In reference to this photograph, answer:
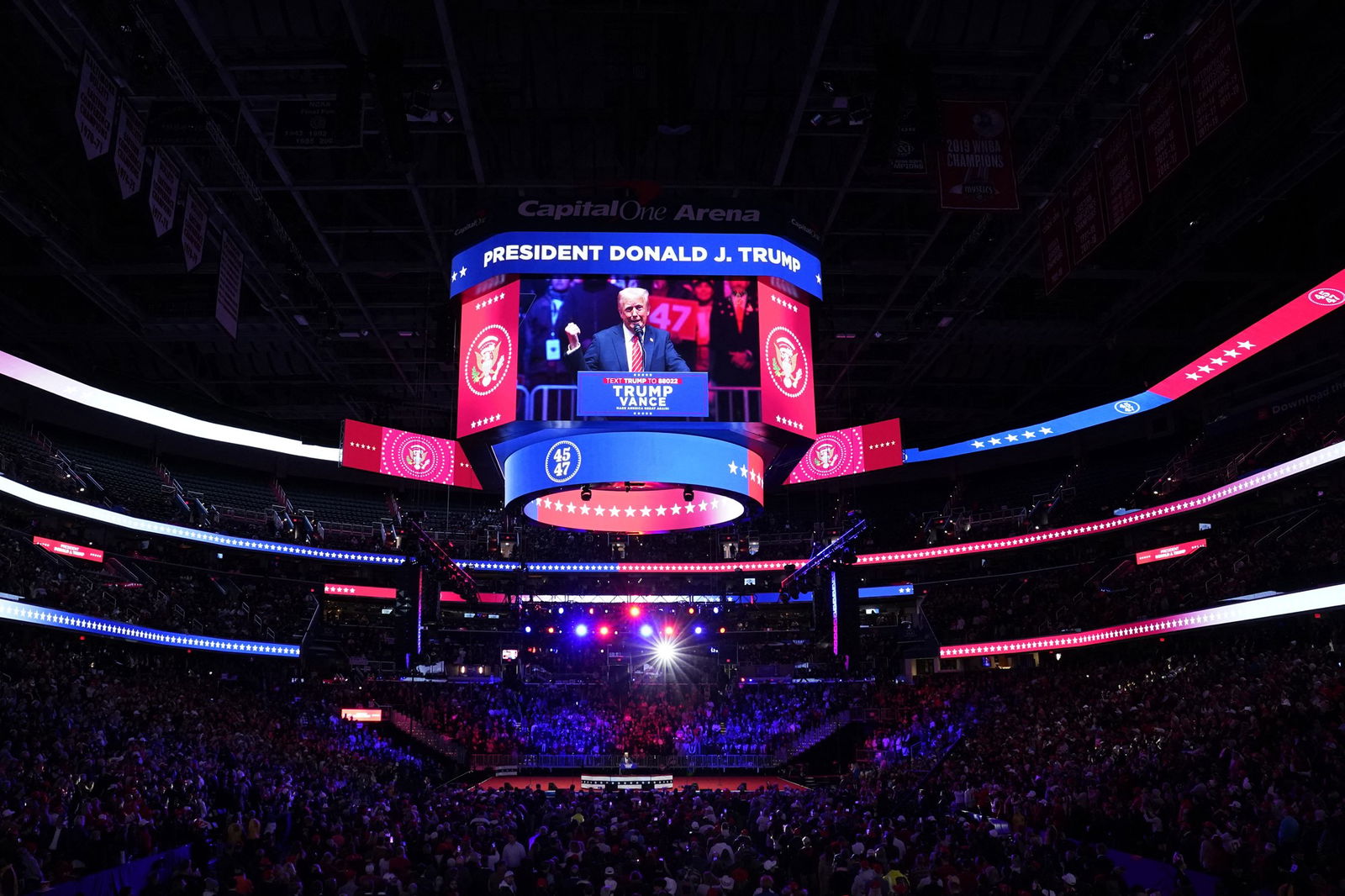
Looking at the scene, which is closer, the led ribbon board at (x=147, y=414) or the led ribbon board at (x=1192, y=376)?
the led ribbon board at (x=1192, y=376)

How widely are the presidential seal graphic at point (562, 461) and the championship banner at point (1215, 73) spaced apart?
10112mm

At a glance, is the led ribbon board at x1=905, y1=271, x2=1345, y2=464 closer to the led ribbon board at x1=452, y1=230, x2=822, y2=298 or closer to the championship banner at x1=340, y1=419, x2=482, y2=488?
the led ribbon board at x1=452, y1=230, x2=822, y2=298

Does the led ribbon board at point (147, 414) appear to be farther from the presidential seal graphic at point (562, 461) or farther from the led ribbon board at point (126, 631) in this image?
the presidential seal graphic at point (562, 461)

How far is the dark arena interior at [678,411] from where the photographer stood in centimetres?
1531

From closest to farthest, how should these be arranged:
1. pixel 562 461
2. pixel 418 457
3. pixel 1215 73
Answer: pixel 1215 73 → pixel 562 461 → pixel 418 457

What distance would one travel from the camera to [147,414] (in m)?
34.3

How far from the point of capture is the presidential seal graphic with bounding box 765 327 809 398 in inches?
664

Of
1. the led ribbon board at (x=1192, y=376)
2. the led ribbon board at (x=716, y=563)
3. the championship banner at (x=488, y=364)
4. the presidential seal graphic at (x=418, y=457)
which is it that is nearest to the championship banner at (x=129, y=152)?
the championship banner at (x=488, y=364)

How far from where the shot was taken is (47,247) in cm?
2134

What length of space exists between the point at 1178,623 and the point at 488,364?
2264 cm

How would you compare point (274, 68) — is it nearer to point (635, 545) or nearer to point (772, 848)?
point (772, 848)

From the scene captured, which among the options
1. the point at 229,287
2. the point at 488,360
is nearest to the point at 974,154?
the point at 488,360

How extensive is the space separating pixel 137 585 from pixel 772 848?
27.8 meters

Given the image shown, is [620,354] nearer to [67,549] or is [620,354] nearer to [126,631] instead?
[126,631]
